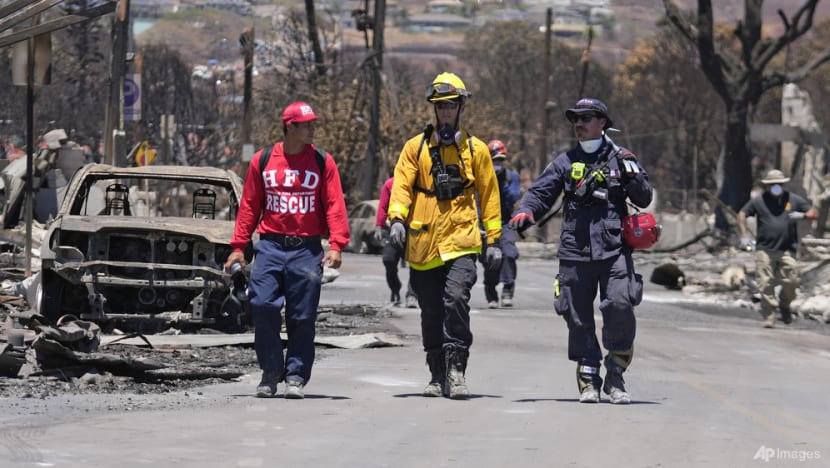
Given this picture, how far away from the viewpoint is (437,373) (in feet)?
36.0

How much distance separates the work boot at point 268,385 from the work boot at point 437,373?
3.26ft

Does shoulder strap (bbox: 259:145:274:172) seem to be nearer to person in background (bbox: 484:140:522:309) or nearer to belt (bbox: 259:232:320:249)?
belt (bbox: 259:232:320:249)

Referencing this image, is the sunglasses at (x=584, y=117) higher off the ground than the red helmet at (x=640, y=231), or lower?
higher

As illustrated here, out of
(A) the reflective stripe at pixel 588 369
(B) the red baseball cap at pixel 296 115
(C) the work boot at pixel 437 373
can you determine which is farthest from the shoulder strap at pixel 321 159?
(A) the reflective stripe at pixel 588 369

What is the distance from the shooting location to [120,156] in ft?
95.4

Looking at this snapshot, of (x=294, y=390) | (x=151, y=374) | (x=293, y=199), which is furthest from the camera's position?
(x=151, y=374)

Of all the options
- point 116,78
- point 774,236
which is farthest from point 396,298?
point 116,78

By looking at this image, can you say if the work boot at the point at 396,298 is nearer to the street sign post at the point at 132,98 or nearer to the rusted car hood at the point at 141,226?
the rusted car hood at the point at 141,226

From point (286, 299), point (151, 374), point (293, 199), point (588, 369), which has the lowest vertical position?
point (151, 374)

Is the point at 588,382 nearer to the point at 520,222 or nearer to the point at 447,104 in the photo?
the point at 520,222

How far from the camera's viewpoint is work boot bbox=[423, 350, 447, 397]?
431 inches

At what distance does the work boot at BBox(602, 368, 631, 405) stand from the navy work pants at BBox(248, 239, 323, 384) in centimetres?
192

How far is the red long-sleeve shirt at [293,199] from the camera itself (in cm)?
1059

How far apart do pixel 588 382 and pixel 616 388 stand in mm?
190
